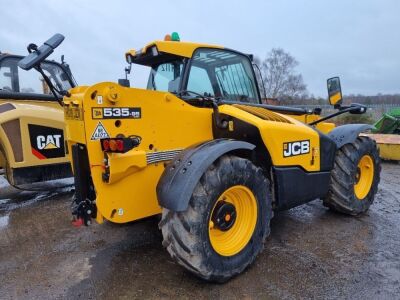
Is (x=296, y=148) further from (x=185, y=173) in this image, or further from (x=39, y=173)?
(x=39, y=173)

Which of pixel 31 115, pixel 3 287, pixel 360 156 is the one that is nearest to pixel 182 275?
pixel 3 287

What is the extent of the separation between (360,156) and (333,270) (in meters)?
1.87

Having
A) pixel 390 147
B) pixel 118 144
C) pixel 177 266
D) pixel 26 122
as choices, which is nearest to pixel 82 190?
pixel 118 144

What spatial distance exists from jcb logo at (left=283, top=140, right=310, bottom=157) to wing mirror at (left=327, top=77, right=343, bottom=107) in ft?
2.71

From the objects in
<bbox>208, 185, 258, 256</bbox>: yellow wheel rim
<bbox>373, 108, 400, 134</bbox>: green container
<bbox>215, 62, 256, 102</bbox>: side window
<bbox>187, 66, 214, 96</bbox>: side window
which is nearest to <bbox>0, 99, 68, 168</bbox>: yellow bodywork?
<bbox>187, 66, 214, 96</bbox>: side window

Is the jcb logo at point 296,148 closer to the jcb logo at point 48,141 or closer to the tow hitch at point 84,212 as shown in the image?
the tow hitch at point 84,212

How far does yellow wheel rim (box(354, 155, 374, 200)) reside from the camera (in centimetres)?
475

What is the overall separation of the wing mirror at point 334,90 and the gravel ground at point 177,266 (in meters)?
1.48

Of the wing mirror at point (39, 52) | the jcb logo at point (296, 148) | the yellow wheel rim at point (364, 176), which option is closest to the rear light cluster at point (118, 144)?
the wing mirror at point (39, 52)

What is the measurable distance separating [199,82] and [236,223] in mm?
1495

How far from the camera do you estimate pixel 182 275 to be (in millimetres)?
3074

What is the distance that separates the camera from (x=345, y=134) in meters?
4.39

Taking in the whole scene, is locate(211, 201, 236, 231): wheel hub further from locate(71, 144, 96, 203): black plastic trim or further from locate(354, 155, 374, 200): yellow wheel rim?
locate(354, 155, 374, 200): yellow wheel rim

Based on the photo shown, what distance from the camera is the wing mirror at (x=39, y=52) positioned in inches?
100
